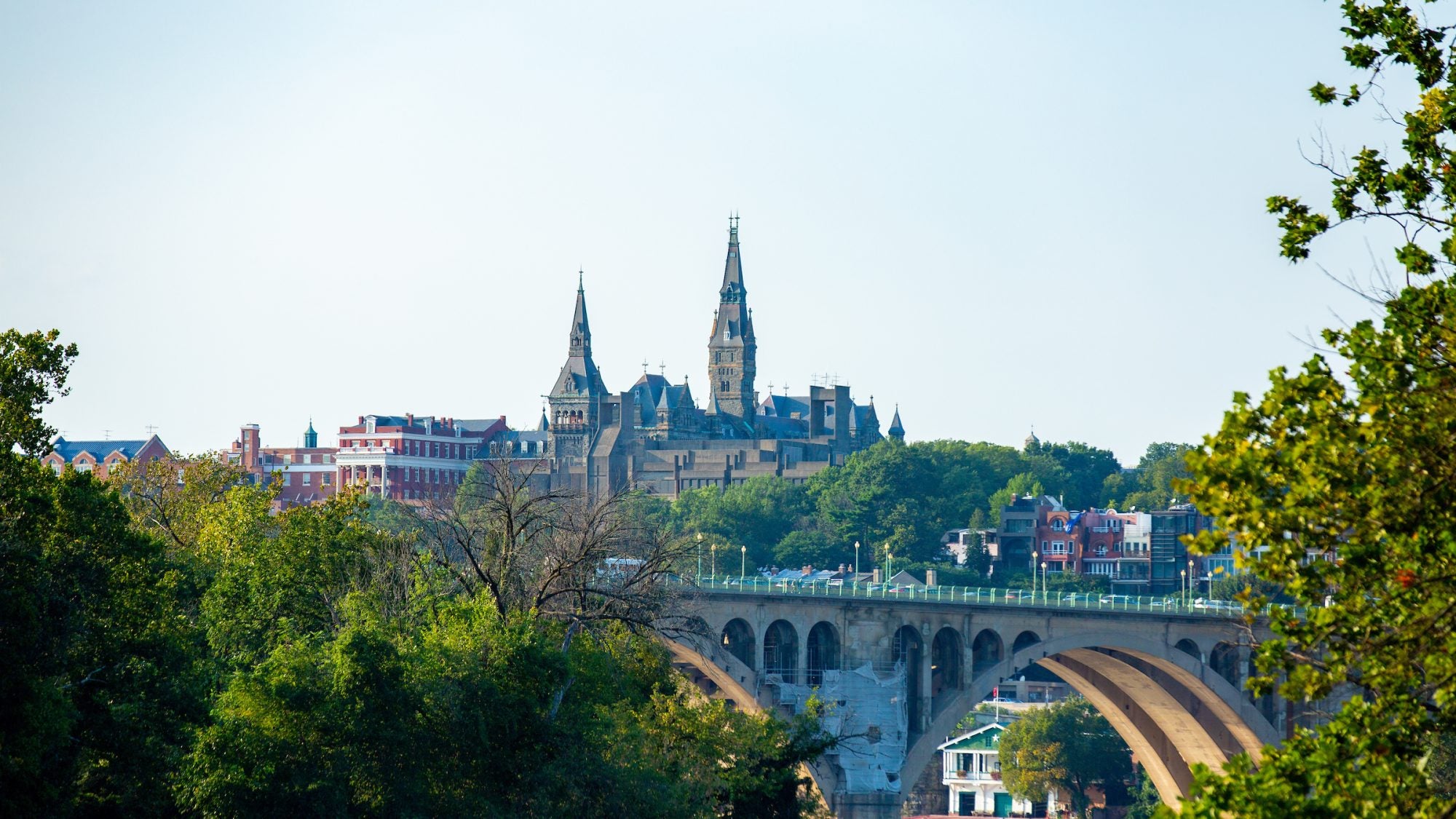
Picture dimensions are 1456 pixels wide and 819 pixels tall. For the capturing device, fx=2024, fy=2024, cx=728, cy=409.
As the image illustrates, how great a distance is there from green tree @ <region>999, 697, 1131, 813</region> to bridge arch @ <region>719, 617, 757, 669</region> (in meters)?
34.0

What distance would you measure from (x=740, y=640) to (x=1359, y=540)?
79.3m

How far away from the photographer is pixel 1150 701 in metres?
98.1

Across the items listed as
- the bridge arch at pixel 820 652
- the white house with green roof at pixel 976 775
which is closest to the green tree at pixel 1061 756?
the white house with green roof at pixel 976 775

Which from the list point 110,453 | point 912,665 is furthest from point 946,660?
point 110,453

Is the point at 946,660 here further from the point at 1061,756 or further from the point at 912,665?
the point at 1061,756

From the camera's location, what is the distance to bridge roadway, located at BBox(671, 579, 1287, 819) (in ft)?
300

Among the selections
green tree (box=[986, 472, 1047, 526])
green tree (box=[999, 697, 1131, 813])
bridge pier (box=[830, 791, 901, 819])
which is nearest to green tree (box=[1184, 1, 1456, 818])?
bridge pier (box=[830, 791, 901, 819])

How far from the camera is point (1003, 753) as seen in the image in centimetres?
12700

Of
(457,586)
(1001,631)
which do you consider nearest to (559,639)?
(457,586)

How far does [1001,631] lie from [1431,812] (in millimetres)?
77847

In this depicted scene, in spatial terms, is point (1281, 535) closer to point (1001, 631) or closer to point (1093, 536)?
point (1001, 631)

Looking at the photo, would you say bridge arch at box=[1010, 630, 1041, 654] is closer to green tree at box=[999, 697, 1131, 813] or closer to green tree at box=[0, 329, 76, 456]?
green tree at box=[999, 697, 1131, 813]

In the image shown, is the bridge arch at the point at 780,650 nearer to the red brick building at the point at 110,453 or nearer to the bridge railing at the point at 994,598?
the bridge railing at the point at 994,598

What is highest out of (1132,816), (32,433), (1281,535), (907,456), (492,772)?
(907,456)
